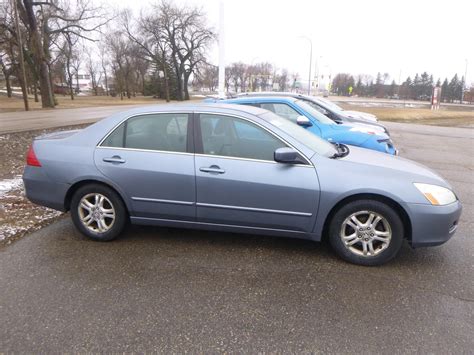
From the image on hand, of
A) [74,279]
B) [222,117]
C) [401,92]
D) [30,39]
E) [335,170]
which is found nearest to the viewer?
[74,279]

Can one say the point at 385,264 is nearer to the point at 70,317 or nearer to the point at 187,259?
the point at 187,259

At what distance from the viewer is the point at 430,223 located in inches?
140

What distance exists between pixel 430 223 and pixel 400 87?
392ft

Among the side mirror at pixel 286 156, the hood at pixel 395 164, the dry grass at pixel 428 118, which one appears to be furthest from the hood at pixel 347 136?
the dry grass at pixel 428 118

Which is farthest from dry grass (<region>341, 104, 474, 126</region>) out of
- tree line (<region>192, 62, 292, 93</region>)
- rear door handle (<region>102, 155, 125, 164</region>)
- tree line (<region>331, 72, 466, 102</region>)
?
tree line (<region>331, 72, 466, 102</region>)

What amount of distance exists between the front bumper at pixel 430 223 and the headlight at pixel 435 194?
0.15 feet

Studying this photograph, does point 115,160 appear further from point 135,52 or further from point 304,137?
point 135,52

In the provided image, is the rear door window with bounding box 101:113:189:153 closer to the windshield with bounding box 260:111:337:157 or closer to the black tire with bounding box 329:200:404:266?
the windshield with bounding box 260:111:337:157

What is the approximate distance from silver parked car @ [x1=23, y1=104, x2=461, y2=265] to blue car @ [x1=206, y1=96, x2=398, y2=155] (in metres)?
2.71

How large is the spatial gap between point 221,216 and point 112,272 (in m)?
1.15

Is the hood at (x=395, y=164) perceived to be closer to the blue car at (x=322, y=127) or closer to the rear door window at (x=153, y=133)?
the rear door window at (x=153, y=133)

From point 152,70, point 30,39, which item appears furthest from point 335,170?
point 152,70

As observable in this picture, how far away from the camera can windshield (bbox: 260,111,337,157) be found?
402 centimetres

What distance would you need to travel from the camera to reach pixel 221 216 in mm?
3922
